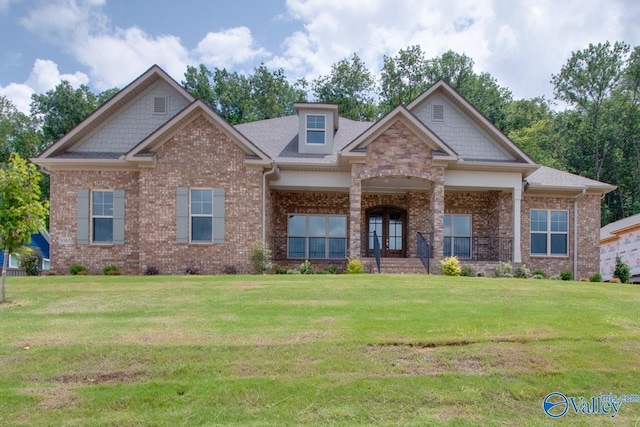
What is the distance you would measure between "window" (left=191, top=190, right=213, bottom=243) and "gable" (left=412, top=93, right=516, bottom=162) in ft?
29.9

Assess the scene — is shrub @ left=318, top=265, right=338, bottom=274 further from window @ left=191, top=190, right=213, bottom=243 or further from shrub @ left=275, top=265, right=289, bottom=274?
window @ left=191, top=190, right=213, bottom=243

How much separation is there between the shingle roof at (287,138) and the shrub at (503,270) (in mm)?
7159

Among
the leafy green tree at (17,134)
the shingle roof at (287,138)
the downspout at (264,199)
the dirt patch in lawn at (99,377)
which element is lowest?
the dirt patch in lawn at (99,377)

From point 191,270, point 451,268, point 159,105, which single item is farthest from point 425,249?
point 159,105

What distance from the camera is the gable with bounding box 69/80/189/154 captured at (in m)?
18.8

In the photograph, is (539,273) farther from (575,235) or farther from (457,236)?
(457,236)

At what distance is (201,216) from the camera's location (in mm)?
17312

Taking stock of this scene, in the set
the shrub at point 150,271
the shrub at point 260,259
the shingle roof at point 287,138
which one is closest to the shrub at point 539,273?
the shingle roof at point 287,138

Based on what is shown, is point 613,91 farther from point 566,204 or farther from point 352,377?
point 352,377

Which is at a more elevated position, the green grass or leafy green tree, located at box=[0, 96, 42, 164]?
leafy green tree, located at box=[0, 96, 42, 164]

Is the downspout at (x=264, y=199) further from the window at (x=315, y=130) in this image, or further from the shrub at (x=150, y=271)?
the shrub at (x=150, y=271)

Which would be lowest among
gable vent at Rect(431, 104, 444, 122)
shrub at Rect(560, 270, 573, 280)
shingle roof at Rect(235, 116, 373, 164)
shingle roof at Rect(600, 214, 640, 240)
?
shrub at Rect(560, 270, 573, 280)

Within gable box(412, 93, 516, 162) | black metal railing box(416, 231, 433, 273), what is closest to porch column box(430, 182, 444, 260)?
black metal railing box(416, 231, 433, 273)

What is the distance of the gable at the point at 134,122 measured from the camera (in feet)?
61.8
